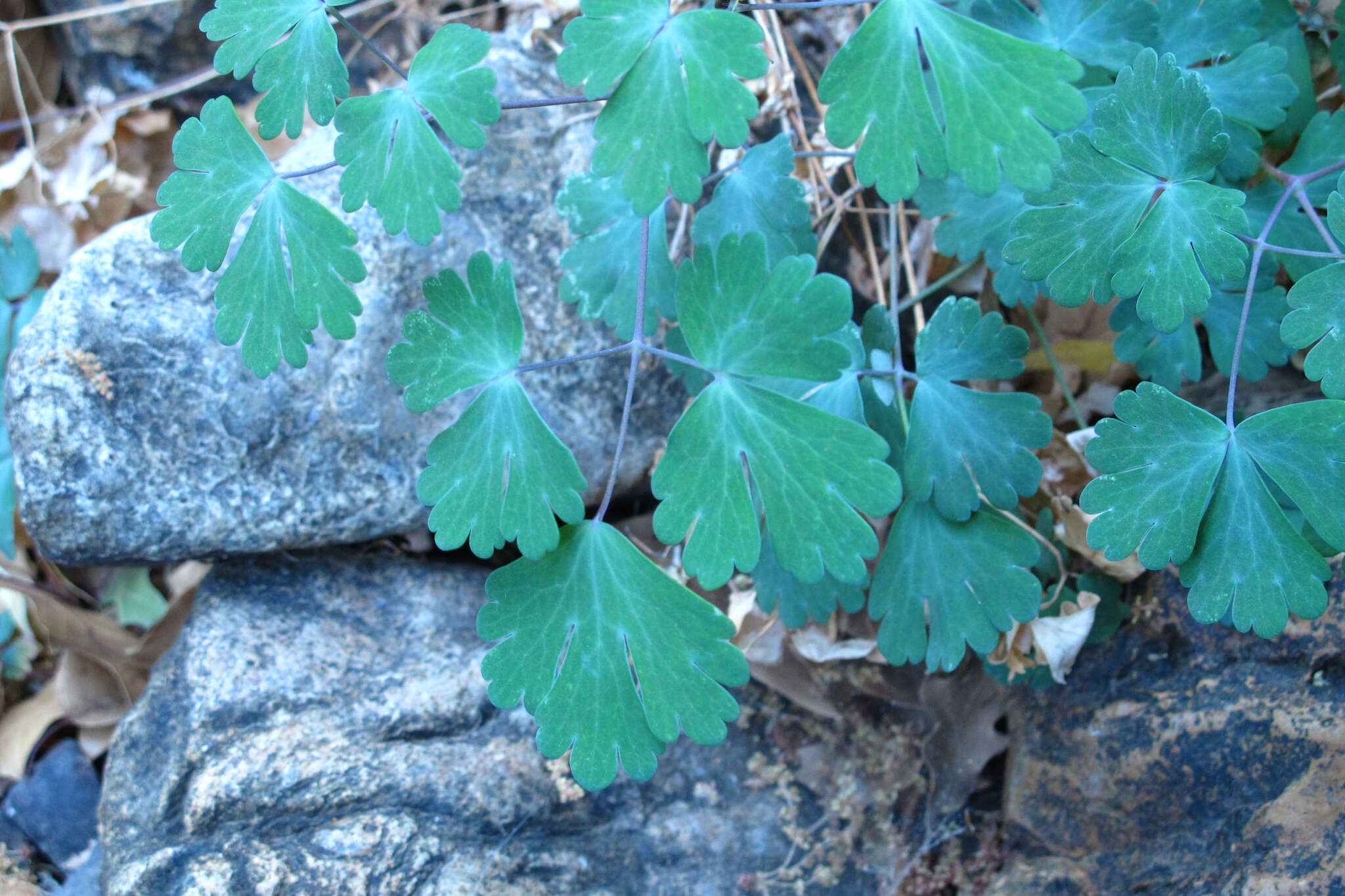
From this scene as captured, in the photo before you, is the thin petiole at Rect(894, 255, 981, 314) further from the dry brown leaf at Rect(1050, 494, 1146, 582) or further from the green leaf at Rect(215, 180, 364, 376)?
the green leaf at Rect(215, 180, 364, 376)

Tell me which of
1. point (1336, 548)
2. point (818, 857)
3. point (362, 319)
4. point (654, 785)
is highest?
point (362, 319)

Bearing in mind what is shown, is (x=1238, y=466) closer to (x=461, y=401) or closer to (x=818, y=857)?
(x=818, y=857)

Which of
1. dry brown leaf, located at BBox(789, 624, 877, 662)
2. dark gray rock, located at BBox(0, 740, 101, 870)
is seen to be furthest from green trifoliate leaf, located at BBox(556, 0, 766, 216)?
dark gray rock, located at BBox(0, 740, 101, 870)

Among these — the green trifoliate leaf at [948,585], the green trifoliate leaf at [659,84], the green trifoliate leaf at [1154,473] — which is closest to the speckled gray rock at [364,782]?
the green trifoliate leaf at [948,585]

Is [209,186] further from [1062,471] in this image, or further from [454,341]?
[1062,471]

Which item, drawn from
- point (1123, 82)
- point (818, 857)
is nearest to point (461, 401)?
point (818, 857)

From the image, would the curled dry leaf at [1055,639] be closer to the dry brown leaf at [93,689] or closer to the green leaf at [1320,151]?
the green leaf at [1320,151]

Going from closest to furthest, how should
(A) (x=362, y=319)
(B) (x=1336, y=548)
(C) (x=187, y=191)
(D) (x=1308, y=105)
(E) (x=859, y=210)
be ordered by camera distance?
(B) (x=1336, y=548) < (C) (x=187, y=191) < (D) (x=1308, y=105) < (A) (x=362, y=319) < (E) (x=859, y=210)
